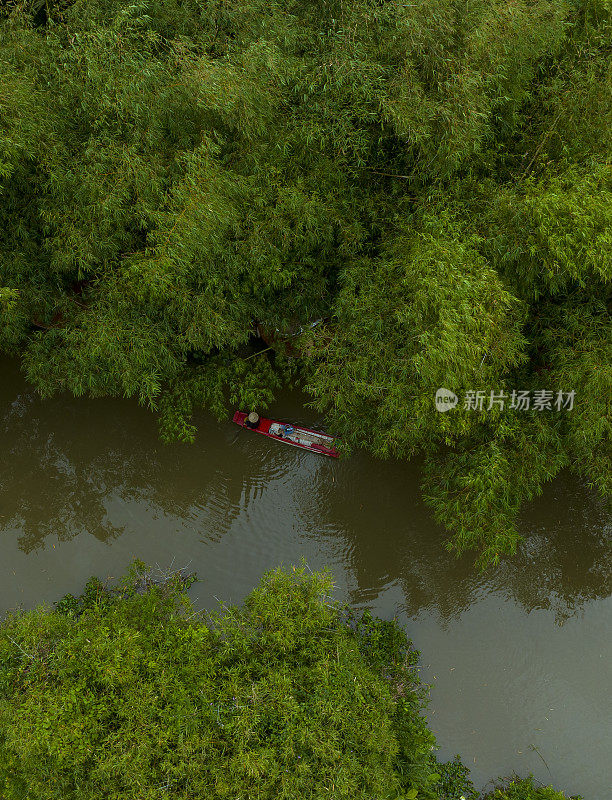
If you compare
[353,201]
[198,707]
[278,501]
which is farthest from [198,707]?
[353,201]

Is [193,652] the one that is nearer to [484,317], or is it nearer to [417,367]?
[417,367]


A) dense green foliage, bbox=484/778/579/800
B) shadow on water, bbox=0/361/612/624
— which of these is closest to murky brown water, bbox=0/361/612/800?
shadow on water, bbox=0/361/612/624

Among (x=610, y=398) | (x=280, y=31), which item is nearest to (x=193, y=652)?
(x=610, y=398)

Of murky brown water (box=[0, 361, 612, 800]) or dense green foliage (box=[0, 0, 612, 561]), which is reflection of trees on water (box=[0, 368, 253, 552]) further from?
Answer: dense green foliage (box=[0, 0, 612, 561])

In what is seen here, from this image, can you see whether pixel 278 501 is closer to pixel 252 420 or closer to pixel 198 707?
pixel 252 420

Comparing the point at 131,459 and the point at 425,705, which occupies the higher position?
the point at 131,459

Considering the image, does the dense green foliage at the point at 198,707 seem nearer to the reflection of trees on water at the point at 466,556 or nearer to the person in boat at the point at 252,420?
the reflection of trees on water at the point at 466,556

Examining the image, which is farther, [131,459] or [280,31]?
[131,459]

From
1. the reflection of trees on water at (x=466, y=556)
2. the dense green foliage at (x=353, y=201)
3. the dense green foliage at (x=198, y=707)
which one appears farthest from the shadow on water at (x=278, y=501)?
the dense green foliage at (x=198, y=707)
